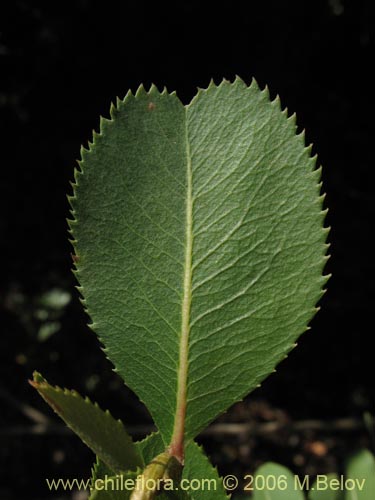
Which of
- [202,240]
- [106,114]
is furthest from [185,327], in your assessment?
[106,114]

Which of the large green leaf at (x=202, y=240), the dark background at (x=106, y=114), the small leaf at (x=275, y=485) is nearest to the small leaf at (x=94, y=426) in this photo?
the large green leaf at (x=202, y=240)

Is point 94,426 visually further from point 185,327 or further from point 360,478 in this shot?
point 360,478

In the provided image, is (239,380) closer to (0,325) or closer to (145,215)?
(145,215)

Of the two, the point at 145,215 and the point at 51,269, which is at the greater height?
the point at 51,269

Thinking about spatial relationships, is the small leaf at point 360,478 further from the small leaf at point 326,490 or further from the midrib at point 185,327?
the midrib at point 185,327

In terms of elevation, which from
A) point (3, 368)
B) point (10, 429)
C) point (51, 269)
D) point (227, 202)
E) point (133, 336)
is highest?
point (51, 269)

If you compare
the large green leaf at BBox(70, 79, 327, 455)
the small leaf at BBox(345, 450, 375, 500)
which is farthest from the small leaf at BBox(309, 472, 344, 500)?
the large green leaf at BBox(70, 79, 327, 455)

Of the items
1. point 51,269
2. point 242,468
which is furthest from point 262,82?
point 242,468
